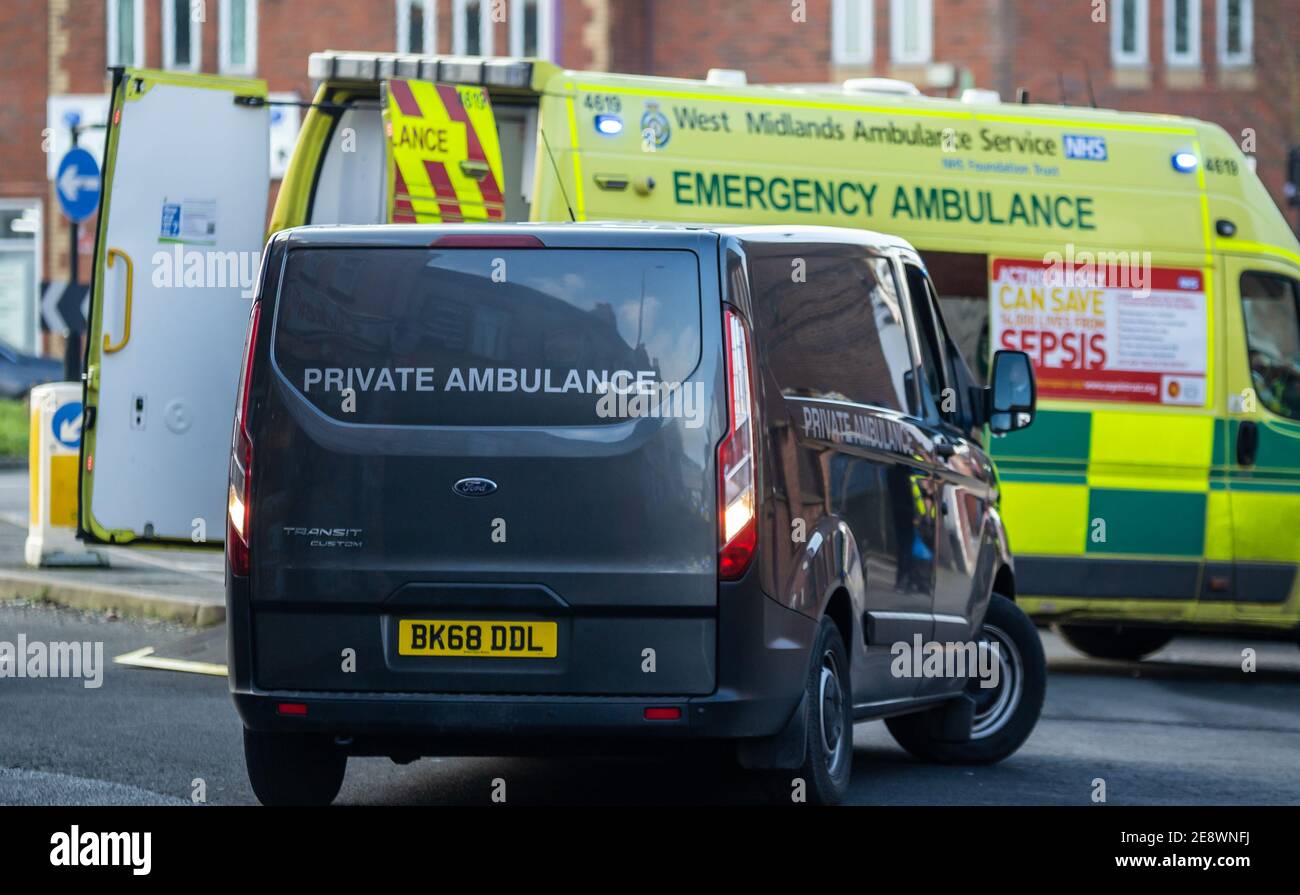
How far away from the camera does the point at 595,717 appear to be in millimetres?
6215

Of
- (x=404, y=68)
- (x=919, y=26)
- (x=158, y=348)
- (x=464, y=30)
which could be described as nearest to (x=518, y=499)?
(x=158, y=348)

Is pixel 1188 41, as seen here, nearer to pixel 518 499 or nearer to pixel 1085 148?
pixel 1085 148

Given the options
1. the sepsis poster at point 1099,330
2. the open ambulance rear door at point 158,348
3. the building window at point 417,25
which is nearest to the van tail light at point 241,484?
the open ambulance rear door at point 158,348

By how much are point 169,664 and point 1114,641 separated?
18.9ft

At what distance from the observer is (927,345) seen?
843 cm

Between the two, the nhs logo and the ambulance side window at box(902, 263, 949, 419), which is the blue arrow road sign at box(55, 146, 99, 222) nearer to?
the nhs logo

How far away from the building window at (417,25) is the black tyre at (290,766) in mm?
29069

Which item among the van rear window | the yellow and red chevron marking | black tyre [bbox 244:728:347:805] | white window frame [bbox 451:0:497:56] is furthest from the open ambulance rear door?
white window frame [bbox 451:0:497:56]

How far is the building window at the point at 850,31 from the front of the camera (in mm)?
33969

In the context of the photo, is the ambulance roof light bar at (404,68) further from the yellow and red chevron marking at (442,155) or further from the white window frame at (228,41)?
the white window frame at (228,41)

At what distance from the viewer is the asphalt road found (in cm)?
746

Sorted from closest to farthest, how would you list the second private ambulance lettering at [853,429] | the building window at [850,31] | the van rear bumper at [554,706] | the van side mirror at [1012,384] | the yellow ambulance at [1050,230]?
the van rear bumper at [554,706]
the second private ambulance lettering at [853,429]
the van side mirror at [1012,384]
the yellow ambulance at [1050,230]
the building window at [850,31]

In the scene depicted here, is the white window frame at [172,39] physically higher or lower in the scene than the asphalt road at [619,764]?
higher
